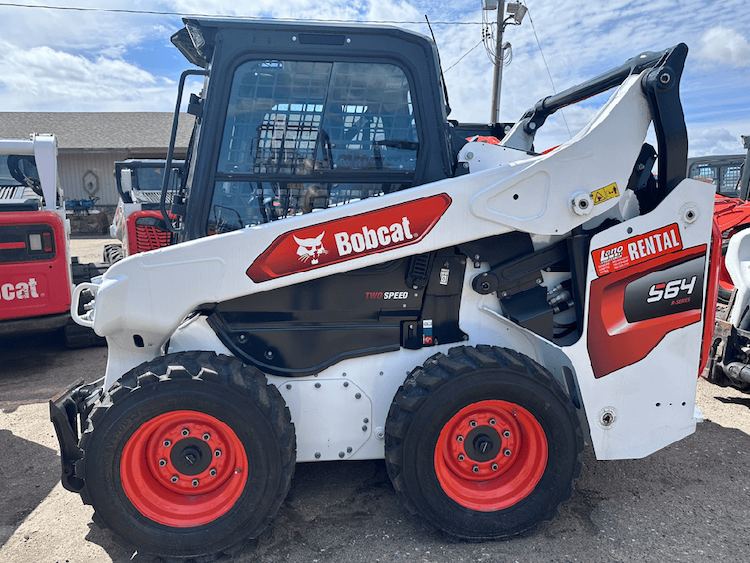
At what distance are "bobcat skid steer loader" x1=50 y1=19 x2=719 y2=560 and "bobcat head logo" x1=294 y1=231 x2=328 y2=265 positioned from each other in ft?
0.04

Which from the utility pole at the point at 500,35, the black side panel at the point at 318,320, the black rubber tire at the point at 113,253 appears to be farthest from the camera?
the utility pole at the point at 500,35

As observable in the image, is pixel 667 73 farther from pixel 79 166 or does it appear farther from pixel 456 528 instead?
pixel 79 166

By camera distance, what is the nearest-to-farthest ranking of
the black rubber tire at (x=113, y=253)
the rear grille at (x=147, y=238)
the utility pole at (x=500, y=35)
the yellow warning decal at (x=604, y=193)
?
the yellow warning decal at (x=604, y=193) < the rear grille at (x=147, y=238) < the black rubber tire at (x=113, y=253) < the utility pole at (x=500, y=35)

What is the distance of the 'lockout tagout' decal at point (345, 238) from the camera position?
9.11ft

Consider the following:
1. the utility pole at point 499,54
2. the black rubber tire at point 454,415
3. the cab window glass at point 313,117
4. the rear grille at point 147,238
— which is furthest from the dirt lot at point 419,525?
the utility pole at point 499,54

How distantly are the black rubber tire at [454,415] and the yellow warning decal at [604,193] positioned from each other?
89 cm

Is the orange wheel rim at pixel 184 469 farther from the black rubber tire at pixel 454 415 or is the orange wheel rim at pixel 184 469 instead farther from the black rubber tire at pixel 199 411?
the black rubber tire at pixel 454 415

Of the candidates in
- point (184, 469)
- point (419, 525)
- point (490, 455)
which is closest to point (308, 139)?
point (184, 469)

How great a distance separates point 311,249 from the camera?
2.79m

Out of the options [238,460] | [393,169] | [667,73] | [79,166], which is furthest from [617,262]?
[79,166]

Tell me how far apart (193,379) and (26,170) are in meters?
5.31

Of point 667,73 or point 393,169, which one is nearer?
point 667,73

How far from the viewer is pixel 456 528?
286 cm

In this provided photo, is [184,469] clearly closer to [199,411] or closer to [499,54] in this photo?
[199,411]
